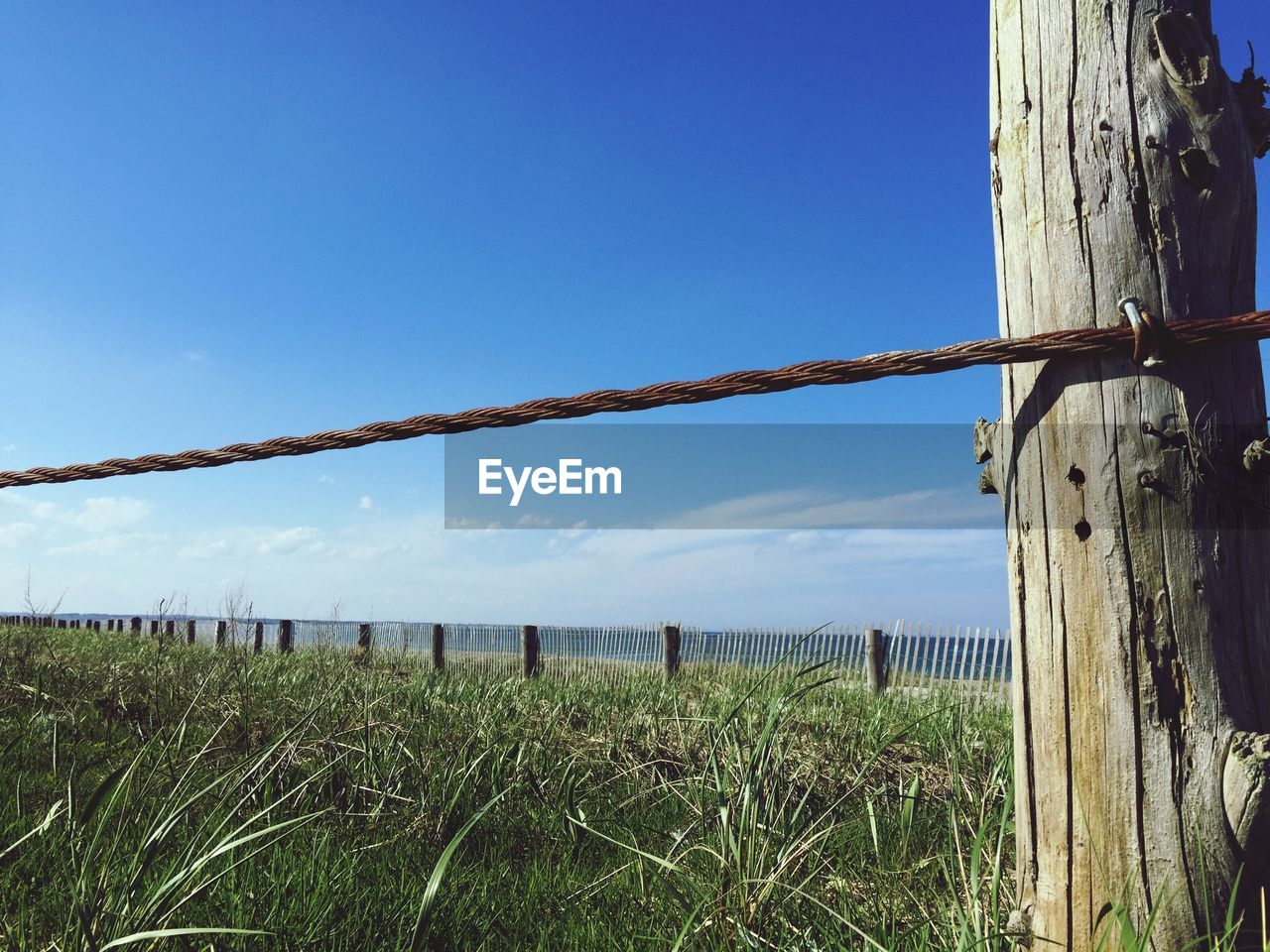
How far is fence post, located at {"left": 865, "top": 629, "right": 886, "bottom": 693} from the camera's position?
14.9 meters

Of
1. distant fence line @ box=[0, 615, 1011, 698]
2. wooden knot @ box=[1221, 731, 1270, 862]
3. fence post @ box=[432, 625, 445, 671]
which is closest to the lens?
wooden knot @ box=[1221, 731, 1270, 862]

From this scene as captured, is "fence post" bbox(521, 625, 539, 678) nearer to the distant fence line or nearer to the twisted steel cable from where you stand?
the distant fence line

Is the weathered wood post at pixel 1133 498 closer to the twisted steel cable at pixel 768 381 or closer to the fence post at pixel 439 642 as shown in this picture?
the twisted steel cable at pixel 768 381

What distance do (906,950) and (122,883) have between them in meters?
1.90

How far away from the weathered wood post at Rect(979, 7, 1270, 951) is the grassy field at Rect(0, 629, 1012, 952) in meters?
0.34

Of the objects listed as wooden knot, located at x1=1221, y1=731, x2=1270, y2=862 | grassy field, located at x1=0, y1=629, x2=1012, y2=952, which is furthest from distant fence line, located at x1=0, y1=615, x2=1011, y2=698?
wooden knot, located at x1=1221, y1=731, x2=1270, y2=862

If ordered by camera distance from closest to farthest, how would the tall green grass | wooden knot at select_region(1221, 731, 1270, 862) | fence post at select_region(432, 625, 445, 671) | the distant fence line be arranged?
wooden knot at select_region(1221, 731, 1270, 862), the tall green grass, the distant fence line, fence post at select_region(432, 625, 445, 671)

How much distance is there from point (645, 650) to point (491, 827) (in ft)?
46.7

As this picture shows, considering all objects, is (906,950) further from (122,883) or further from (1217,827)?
(122,883)

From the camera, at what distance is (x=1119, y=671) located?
1548 mm

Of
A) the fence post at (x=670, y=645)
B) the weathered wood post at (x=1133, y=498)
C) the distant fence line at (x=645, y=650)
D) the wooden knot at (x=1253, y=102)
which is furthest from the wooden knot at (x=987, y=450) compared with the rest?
the fence post at (x=670, y=645)

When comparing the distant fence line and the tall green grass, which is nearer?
the tall green grass

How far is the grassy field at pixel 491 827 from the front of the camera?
6.86 ft

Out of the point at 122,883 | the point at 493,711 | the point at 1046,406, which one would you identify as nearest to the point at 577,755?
the point at 493,711
